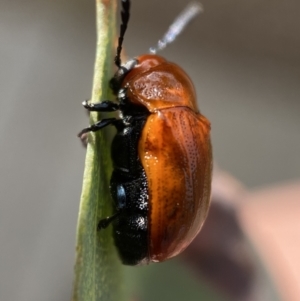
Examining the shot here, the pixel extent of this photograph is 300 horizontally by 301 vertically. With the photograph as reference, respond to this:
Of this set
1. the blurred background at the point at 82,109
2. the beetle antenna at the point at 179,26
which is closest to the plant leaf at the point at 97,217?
the beetle antenna at the point at 179,26

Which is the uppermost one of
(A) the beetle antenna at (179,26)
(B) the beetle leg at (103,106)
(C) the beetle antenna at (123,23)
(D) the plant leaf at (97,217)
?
(A) the beetle antenna at (179,26)

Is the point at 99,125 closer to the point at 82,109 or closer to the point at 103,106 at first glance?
the point at 103,106

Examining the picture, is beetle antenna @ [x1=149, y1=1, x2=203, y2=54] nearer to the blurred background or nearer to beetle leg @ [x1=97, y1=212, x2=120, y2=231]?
beetle leg @ [x1=97, y1=212, x2=120, y2=231]

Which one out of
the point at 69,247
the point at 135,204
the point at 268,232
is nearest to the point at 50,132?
the point at 69,247

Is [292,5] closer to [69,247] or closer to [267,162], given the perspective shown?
[267,162]

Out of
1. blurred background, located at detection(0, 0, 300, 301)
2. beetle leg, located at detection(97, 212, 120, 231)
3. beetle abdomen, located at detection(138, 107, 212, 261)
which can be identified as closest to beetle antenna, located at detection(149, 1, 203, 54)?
beetle abdomen, located at detection(138, 107, 212, 261)

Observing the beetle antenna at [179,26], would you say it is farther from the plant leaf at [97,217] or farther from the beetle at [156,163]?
the plant leaf at [97,217]
